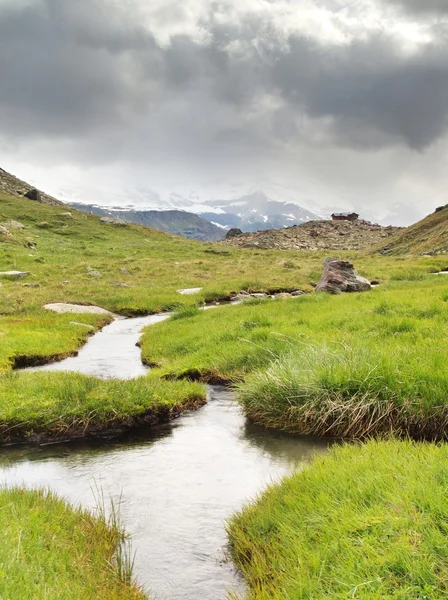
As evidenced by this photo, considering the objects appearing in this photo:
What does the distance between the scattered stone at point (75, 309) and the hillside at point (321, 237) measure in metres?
89.1

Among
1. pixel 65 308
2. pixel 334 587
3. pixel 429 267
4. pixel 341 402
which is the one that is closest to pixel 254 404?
pixel 341 402

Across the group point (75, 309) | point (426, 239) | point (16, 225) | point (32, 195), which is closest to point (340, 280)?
point (75, 309)

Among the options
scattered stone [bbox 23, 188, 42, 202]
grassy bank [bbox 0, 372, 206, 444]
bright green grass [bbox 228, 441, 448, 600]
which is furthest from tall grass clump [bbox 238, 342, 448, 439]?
scattered stone [bbox 23, 188, 42, 202]

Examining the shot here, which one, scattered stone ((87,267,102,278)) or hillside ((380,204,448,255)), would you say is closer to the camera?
scattered stone ((87,267,102,278))

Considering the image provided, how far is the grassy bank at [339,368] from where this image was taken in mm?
8617

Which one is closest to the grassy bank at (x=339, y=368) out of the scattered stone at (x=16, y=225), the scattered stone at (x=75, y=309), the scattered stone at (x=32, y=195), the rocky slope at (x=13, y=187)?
the scattered stone at (x=75, y=309)

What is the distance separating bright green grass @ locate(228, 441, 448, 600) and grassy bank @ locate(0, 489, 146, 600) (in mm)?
1470

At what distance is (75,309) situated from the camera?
26625mm

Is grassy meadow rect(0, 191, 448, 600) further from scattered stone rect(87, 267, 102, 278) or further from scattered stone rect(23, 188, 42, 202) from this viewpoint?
scattered stone rect(23, 188, 42, 202)

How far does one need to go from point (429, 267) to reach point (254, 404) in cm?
3930

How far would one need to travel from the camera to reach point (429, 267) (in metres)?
43.5

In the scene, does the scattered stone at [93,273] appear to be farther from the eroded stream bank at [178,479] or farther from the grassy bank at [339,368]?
the eroded stream bank at [178,479]

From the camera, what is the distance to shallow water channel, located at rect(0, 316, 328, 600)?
16.6ft

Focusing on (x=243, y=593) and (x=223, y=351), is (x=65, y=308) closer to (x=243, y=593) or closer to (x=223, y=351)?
(x=223, y=351)
